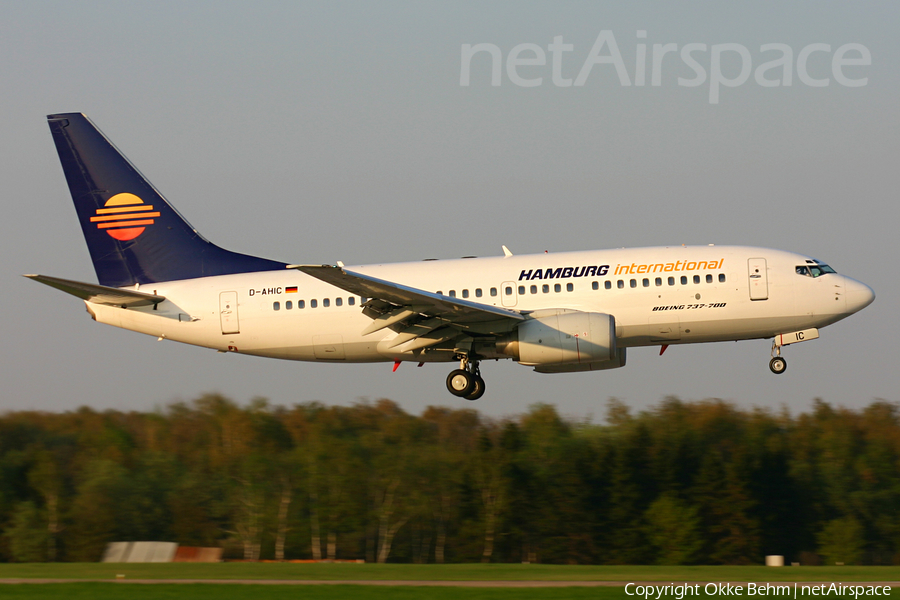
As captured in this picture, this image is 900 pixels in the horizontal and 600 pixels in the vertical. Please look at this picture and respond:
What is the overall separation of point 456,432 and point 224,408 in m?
15.5

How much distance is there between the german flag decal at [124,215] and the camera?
33.6 m

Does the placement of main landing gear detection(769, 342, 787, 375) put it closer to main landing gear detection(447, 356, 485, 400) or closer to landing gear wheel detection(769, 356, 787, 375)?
landing gear wheel detection(769, 356, 787, 375)

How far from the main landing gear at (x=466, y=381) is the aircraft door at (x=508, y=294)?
7.23 ft

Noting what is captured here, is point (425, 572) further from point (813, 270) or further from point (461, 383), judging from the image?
point (813, 270)

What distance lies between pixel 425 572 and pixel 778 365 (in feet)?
43.0

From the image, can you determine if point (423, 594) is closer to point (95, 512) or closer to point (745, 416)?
point (95, 512)

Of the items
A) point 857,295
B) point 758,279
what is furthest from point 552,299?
point 857,295

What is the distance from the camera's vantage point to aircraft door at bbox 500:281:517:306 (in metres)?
29.8

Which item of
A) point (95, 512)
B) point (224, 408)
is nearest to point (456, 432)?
point (224, 408)

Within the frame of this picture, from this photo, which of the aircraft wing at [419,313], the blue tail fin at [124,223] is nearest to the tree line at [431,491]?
the blue tail fin at [124,223]

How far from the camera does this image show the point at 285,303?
101ft

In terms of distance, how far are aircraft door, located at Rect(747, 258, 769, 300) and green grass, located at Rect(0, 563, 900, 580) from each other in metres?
7.87

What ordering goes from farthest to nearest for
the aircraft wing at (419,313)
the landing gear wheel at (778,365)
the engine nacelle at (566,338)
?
the landing gear wheel at (778,365) < the engine nacelle at (566,338) < the aircraft wing at (419,313)

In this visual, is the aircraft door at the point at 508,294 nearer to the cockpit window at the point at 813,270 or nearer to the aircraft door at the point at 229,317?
the aircraft door at the point at 229,317
